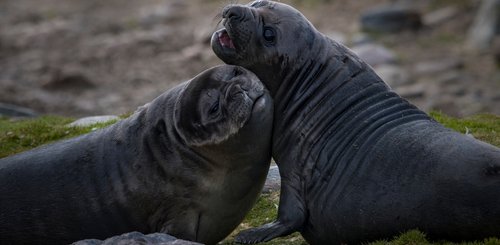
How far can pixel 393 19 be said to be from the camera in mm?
24578

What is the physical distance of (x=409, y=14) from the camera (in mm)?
24516

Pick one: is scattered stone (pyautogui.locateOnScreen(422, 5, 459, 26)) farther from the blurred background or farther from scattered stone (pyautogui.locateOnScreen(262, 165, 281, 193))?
scattered stone (pyautogui.locateOnScreen(262, 165, 281, 193))

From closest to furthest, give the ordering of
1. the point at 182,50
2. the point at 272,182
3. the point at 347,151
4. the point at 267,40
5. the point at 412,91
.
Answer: the point at 347,151
the point at 267,40
the point at 272,182
the point at 412,91
the point at 182,50

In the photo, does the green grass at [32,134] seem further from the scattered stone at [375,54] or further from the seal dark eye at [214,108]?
the scattered stone at [375,54]

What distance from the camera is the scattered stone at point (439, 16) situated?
24906 mm

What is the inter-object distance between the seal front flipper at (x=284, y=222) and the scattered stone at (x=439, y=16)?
53.6 ft

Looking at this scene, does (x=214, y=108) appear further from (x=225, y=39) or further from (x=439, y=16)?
(x=439, y=16)

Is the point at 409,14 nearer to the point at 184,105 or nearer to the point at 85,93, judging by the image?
the point at 85,93

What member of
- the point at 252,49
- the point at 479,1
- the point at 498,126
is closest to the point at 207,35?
the point at 479,1

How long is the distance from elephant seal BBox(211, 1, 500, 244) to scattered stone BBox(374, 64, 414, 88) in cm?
1170

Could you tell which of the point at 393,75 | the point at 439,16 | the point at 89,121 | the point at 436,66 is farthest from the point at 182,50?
the point at 89,121

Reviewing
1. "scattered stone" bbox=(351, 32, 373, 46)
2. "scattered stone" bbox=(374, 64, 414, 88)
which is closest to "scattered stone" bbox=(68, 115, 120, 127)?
"scattered stone" bbox=(374, 64, 414, 88)

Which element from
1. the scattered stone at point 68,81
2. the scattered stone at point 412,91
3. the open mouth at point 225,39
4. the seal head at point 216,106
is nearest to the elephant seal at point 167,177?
the seal head at point 216,106

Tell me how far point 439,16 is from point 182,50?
6.16 m
